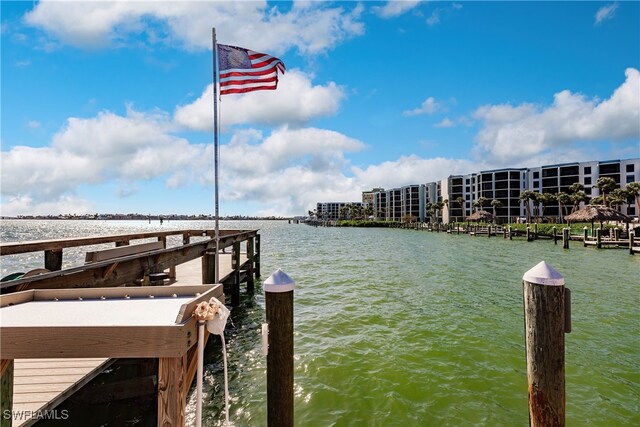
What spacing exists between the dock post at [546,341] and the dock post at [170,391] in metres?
3.88

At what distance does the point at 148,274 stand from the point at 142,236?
556 centimetres

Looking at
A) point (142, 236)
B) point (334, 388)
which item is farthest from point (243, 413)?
point (142, 236)

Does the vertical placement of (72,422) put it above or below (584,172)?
below

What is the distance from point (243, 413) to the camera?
599 centimetres

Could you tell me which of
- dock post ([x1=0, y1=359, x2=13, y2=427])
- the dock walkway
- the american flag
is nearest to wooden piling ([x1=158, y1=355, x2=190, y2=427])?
dock post ([x1=0, y1=359, x2=13, y2=427])

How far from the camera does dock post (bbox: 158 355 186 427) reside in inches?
96.8

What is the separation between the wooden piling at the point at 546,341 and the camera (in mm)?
3953

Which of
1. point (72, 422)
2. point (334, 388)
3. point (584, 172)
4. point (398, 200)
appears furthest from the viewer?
point (398, 200)

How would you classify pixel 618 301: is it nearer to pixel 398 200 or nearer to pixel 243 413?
pixel 243 413

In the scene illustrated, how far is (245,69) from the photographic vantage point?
904 cm

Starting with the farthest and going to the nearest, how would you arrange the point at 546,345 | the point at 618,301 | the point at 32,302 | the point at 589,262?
1. the point at 589,262
2. the point at 618,301
3. the point at 546,345
4. the point at 32,302

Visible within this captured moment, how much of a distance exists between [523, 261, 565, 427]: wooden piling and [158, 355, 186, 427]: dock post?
388 cm

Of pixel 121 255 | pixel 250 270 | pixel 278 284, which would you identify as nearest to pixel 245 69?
pixel 121 255

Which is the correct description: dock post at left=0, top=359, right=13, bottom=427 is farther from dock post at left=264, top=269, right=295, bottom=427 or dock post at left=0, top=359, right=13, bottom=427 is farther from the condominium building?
the condominium building
